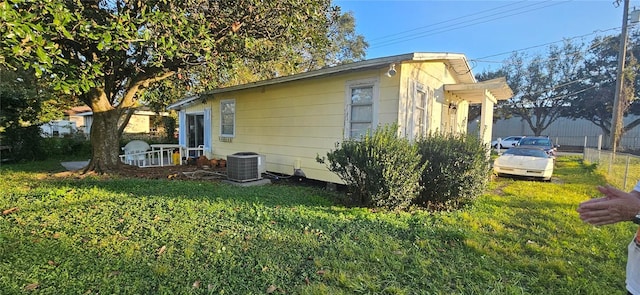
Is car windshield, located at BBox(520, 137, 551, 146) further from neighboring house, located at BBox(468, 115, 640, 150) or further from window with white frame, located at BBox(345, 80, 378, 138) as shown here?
window with white frame, located at BBox(345, 80, 378, 138)

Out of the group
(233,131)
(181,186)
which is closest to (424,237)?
(181,186)

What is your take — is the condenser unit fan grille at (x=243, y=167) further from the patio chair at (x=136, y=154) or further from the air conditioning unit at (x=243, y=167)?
the patio chair at (x=136, y=154)

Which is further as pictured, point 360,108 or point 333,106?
point 333,106

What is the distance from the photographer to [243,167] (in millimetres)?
7137

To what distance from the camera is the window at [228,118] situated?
9.84 metres

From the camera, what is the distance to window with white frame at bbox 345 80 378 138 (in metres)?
6.34

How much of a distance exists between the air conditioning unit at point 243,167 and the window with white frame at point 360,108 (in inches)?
94.8

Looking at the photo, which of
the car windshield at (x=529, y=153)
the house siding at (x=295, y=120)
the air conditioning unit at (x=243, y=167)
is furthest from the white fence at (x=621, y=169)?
the air conditioning unit at (x=243, y=167)

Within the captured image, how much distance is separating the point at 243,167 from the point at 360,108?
10.1ft

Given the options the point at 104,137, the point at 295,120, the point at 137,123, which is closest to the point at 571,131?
the point at 295,120

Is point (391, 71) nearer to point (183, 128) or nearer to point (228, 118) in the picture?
point (228, 118)

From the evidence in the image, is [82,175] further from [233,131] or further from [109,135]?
[233,131]

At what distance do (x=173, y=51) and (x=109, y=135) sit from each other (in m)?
4.35

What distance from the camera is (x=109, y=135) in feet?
26.2
